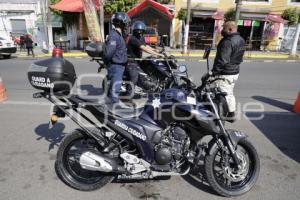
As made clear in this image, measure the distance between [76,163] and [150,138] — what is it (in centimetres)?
95

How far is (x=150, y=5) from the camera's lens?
66.3 ft

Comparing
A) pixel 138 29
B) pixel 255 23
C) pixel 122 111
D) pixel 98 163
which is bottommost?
pixel 98 163

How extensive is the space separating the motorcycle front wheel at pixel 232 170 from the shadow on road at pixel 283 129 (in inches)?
46.5

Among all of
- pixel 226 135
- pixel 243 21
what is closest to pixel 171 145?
pixel 226 135

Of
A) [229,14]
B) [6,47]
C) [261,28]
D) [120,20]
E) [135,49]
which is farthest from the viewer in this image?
[261,28]

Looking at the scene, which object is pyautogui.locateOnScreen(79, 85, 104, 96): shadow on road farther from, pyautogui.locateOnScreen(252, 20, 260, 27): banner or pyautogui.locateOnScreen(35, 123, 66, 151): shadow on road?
pyautogui.locateOnScreen(252, 20, 260, 27): banner

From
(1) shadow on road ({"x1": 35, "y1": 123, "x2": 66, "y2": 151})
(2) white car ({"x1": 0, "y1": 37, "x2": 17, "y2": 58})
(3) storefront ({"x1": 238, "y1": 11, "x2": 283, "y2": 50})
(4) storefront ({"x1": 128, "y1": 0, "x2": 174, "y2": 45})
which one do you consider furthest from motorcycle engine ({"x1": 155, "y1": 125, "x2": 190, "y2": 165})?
(3) storefront ({"x1": 238, "y1": 11, "x2": 283, "y2": 50})

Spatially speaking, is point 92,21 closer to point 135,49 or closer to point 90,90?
point 90,90

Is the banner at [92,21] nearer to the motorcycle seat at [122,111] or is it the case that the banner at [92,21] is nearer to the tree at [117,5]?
the tree at [117,5]

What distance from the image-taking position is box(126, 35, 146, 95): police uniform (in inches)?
240

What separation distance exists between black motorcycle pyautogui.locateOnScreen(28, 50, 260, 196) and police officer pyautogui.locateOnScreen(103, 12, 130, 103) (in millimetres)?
1327

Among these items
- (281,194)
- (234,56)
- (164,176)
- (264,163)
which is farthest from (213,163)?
(234,56)

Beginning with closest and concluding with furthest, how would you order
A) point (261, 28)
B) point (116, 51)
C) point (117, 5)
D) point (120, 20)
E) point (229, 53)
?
1. point (229, 53)
2. point (120, 20)
3. point (116, 51)
4. point (117, 5)
5. point (261, 28)

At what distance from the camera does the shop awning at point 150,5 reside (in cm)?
1956
